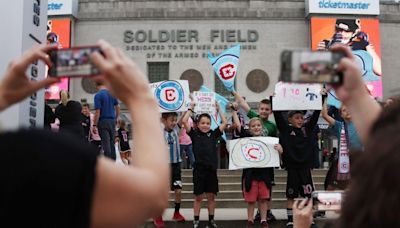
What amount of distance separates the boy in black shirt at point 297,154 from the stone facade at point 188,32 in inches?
850

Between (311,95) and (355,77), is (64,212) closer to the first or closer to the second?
(355,77)

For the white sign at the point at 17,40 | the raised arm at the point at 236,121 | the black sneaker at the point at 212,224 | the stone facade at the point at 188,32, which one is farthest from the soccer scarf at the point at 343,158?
the stone facade at the point at 188,32

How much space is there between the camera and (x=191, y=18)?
1158 inches

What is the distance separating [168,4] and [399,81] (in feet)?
48.5

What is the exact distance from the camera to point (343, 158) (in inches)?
296

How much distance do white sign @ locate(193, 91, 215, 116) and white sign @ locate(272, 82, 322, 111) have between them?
10.6 ft

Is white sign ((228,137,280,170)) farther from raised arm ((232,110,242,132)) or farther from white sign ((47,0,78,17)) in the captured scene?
white sign ((47,0,78,17))

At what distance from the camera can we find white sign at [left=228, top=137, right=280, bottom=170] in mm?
7805

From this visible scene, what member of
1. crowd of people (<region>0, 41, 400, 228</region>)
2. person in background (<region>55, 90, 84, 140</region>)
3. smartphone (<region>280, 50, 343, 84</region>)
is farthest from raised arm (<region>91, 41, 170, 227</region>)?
person in background (<region>55, 90, 84, 140</region>)

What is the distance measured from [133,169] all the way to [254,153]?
6842mm

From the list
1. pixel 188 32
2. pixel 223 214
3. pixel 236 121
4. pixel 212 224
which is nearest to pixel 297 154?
pixel 236 121

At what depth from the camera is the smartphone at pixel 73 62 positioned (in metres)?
1.48

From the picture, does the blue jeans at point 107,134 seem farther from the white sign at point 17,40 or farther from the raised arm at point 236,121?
the white sign at point 17,40

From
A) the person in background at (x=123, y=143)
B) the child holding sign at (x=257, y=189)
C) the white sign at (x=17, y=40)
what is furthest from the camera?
the person in background at (x=123, y=143)
